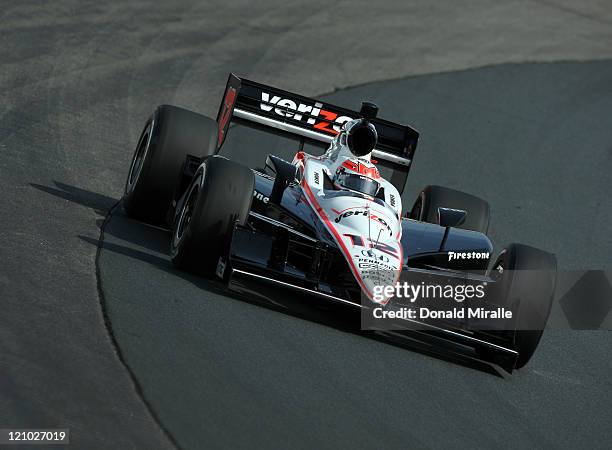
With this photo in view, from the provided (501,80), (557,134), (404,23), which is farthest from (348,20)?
(557,134)

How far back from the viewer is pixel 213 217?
10.6 meters

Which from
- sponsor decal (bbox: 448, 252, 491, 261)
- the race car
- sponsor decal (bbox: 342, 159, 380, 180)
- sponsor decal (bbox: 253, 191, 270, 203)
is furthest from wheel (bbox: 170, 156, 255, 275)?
sponsor decal (bbox: 448, 252, 491, 261)

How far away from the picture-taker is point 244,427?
25.4 feet

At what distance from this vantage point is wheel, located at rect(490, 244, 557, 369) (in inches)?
412

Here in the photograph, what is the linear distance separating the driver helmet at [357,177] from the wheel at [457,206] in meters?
1.58

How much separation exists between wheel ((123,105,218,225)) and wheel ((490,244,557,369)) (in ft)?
10.6

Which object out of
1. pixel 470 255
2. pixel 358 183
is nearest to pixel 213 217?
pixel 358 183

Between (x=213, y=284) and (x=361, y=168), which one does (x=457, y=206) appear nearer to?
(x=361, y=168)

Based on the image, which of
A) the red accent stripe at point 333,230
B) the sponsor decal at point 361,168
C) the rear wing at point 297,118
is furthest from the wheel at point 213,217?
the rear wing at point 297,118

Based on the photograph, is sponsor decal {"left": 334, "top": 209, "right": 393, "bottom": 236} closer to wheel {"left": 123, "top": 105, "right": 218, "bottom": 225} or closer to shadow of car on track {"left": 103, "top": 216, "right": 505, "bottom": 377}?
shadow of car on track {"left": 103, "top": 216, "right": 505, "bottom": 377}

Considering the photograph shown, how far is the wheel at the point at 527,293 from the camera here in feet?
34.3

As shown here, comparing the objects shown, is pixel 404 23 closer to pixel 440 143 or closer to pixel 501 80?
pixel 501 80

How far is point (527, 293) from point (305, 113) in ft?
13.4

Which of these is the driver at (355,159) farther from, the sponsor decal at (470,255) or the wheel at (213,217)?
the wheel at (213,217)
